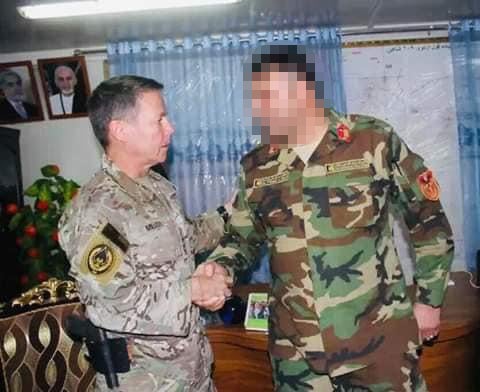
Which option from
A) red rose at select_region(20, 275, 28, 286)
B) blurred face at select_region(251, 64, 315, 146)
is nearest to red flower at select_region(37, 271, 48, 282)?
red rose at select_region(20, 275, 28, 286)

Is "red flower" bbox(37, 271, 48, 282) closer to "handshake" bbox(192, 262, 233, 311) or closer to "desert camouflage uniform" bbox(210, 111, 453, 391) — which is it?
"handshake" bbox(192, 262, 233, 311)

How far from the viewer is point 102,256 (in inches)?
49.2

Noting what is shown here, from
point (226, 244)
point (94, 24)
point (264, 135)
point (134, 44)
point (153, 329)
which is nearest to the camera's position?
point (153, 329)

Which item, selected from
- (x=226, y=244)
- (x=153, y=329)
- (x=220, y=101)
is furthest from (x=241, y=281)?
(x=153, y=329)

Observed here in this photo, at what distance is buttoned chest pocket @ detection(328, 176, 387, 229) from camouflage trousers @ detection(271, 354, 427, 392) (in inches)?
15.8

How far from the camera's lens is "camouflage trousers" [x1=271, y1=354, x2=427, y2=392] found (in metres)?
1.32

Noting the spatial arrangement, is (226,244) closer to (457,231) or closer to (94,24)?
(94,24)

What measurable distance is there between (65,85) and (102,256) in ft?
6.72

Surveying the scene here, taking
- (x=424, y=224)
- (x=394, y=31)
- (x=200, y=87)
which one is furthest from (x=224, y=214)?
(x=394, y=31)

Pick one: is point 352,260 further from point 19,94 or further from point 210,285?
point 19,94

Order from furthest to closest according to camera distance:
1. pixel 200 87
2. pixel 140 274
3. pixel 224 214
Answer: pixel 200 87
pixel 224 214
pixel 140 274

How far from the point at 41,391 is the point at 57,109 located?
1.88 m

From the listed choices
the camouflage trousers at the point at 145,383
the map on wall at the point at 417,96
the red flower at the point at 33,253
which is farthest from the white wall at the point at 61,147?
the camouflage trousers at the point at 145,383

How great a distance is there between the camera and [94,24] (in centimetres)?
248
